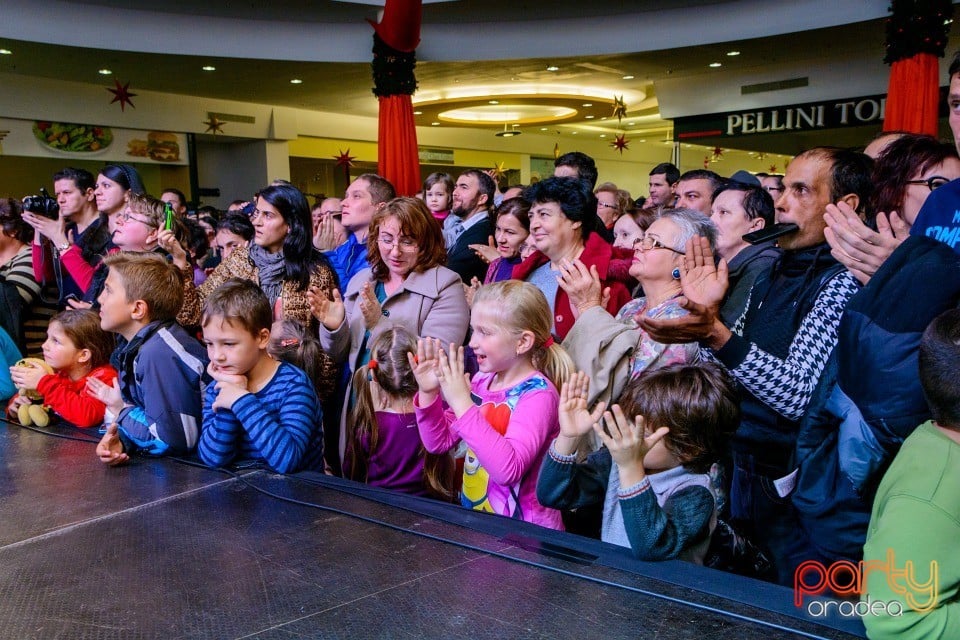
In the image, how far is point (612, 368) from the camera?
2.11 metres

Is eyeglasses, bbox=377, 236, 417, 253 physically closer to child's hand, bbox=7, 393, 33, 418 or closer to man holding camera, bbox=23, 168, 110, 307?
child's hand, bbox=7, 393, 33, 418

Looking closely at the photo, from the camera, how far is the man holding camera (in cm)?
346

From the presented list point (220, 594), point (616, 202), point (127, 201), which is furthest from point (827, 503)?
point (616, 202)

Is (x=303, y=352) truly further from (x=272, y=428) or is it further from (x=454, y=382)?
(x=454, y=382)

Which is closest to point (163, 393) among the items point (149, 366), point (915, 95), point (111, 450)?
point (149, 366)

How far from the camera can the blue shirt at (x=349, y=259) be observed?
11.3ft

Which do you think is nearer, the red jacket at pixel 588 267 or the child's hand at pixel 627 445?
the child's hand at pixel 627 445

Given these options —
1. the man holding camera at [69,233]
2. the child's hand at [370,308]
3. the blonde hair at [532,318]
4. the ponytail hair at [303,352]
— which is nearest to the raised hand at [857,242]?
the blonde hair at [532,318]

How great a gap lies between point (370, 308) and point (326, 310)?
0.16 metres

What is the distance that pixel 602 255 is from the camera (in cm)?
285

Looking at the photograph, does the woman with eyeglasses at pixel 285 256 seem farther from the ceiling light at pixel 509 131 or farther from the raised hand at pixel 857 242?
the ceiling light at pixel 509 131

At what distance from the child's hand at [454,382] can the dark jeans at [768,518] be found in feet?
2.32

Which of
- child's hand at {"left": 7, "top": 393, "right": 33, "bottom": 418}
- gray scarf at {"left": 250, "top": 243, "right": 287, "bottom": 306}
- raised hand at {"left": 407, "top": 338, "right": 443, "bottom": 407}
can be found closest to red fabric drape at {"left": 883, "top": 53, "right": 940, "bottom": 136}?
gray scarf at {"left": 250, "top": 243, "right": 287, "bottom": 306}

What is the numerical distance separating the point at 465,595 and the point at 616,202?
4.36m
